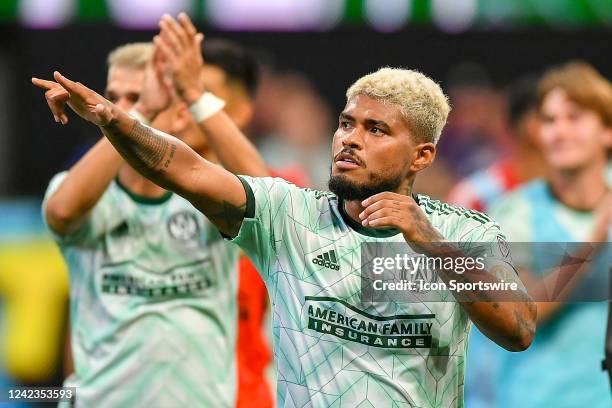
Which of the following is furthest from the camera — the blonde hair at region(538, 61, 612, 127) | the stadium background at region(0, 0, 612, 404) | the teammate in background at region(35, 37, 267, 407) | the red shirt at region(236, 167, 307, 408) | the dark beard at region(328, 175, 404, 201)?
the stadium background at region(0, 0, 612, 404)

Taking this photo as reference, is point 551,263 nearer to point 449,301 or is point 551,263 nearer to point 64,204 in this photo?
point 449,301

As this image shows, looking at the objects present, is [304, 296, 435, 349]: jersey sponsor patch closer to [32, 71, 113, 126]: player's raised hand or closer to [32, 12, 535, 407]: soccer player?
[32, 12, 535, 407]: soccer player

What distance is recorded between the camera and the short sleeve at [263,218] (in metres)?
5.31

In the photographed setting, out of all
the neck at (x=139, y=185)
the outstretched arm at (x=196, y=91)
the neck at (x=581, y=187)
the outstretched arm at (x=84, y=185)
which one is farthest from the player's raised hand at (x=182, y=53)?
the neck at (x=581, y=187)

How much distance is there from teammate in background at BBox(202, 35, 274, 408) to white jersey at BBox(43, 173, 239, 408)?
0.46 m

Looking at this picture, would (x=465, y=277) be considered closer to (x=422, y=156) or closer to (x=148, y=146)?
(x=422, y=156)

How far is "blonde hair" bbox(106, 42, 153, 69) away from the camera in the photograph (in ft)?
23.8

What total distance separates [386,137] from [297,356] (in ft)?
3.26

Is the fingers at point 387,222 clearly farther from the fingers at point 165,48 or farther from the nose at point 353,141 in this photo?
the fingers at point 165,48

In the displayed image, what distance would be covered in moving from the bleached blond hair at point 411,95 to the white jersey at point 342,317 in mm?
412

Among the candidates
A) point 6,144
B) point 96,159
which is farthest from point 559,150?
point 6,144

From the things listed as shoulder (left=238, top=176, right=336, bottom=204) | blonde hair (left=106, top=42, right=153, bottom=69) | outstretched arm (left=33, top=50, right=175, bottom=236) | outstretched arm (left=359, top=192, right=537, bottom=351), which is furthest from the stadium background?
outstretched arm (left=359, top=192, right=537, bottom=351)

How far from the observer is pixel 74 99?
4.97 metres

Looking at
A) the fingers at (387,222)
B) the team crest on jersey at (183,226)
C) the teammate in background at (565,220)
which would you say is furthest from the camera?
the teammate in background at (565,220)
